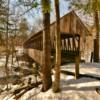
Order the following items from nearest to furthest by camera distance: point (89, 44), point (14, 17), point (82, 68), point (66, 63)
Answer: point (82, 68), point (66, 63), point (14, 17), point (89, 44)

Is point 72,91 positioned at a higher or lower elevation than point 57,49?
lower

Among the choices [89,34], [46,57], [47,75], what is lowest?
[47,75]

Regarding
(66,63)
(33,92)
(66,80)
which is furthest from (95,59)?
(33,92)

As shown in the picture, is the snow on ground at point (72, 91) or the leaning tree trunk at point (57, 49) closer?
the snow on ground at point (72, 91)

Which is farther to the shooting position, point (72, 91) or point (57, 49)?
point (57, 49)

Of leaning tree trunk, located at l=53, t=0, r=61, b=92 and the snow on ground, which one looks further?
leaning tree trunk, located at l=53, t=0, r=61, b=92

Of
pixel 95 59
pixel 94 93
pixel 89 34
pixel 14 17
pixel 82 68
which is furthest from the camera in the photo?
pixel 89 34

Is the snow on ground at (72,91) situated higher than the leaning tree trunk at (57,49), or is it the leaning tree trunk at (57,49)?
the leaning tree trunk at (57,49)

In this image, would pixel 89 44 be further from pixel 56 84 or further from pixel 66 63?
pixel 56 84

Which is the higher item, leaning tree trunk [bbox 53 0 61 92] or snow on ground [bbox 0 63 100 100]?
leaning tree trunk [bbox 53 0 61 92]

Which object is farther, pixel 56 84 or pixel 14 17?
pixel 14 17

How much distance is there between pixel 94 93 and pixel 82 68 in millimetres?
4774

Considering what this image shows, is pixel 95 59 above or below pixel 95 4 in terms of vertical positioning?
below

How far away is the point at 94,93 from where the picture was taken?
11.8 metres
